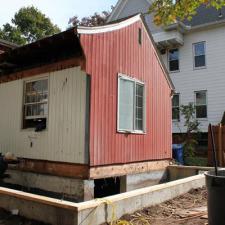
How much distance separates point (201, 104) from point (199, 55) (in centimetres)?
299

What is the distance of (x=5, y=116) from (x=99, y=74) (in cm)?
358

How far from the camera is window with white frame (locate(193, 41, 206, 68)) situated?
1962 centimetres

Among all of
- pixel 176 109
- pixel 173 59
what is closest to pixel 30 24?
pixel 173 59

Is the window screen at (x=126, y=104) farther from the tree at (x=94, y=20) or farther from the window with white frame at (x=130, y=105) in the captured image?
the tree at (x=94, y=20)

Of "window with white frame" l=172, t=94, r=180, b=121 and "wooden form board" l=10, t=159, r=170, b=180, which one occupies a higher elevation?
"window with white frame" l=172, t=94, r=180, b=121

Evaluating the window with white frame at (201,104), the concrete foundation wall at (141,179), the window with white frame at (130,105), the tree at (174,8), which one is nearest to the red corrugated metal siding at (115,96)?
the window with white frame at (130,105)

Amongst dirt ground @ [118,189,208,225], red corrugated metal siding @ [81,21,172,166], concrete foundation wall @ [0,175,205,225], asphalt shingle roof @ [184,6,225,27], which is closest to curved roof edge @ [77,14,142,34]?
red corrugated metal siding @ [81,21,172,166]

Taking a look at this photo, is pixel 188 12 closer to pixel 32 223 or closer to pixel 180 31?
pixel 32 223

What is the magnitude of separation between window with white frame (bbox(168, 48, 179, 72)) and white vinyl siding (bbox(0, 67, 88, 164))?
1293cm

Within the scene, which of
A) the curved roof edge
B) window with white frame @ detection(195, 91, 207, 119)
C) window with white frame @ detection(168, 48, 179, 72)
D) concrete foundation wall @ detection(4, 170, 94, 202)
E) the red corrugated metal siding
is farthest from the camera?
window with white frame @ detection(168, 48, 179, 72)

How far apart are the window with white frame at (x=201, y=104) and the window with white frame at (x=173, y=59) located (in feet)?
7.47

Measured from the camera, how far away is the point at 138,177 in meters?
9.77

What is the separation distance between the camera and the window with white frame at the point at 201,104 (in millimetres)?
19172

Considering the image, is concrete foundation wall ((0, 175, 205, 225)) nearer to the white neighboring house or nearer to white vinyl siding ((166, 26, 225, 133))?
white vinyl siding ((166, 26, 225, 133))
